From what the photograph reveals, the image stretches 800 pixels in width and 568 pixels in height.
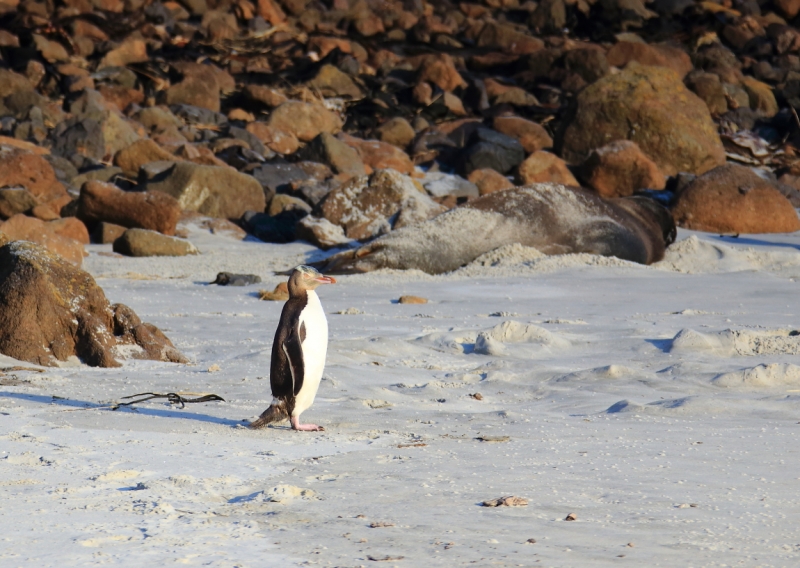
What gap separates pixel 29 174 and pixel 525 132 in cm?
953

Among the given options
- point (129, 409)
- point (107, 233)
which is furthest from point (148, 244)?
point (129, 409)

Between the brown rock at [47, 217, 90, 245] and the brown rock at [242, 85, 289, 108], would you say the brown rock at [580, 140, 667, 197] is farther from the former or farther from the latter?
the brown rock at [242, 85, 289, 108]

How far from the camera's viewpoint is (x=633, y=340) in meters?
6.90

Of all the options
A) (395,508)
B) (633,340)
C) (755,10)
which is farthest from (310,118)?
(755,10)

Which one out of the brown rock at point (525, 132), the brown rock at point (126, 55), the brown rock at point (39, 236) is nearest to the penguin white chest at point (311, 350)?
the brown rock at point (39, 236)

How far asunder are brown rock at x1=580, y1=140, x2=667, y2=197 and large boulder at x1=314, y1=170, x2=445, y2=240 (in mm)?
4092

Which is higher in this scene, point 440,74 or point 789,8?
point 789,8

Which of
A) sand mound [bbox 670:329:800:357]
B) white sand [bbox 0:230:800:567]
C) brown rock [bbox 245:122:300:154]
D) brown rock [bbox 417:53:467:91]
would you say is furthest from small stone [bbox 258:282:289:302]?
brown rock [bbox 417:53:467:91]

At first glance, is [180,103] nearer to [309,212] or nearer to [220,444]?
[309,212]

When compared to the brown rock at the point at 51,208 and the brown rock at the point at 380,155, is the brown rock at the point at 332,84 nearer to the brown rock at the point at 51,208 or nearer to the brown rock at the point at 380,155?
the brown rock at the point at 380,155

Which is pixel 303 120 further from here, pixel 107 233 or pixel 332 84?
pixel 107 233

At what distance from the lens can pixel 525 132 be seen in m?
20.2

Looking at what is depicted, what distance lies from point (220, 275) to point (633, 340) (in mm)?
4113

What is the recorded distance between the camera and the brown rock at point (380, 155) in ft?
60.7
